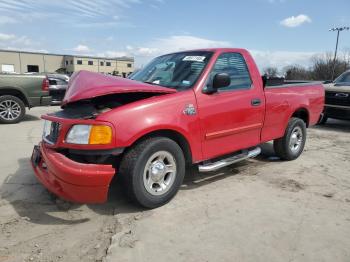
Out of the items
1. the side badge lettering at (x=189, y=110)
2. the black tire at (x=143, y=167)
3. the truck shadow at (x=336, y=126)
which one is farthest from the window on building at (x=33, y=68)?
the black tire at (x=143, y=167)

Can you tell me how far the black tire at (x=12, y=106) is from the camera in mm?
10102

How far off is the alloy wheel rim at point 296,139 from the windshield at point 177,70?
2.38m

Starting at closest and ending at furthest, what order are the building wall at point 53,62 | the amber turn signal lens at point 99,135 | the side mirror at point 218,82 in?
the amber turn signal lens at point 99,135 → the side mirror at point 218,82 → the building wall at point 53,62

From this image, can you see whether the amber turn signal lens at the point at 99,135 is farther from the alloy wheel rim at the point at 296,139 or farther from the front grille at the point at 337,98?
the front grille at the point at 337,98

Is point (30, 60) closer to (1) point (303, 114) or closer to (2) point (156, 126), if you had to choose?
(1) point (303, 114)

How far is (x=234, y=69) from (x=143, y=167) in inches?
82.2

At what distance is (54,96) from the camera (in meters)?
15.6

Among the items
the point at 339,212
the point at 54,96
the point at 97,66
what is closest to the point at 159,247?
the point at 339,212

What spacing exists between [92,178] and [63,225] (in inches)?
25.4

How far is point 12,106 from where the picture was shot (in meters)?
10.3

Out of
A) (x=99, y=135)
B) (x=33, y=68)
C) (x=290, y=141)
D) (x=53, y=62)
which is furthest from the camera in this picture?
(x=53, y=62)

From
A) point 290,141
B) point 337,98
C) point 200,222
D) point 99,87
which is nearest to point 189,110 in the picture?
point 99,87

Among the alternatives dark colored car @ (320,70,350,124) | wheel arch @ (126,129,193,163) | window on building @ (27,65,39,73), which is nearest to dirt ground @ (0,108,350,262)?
wheel arch @ (126,129,193,163)

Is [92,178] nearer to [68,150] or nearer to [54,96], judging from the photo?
[68,150]
